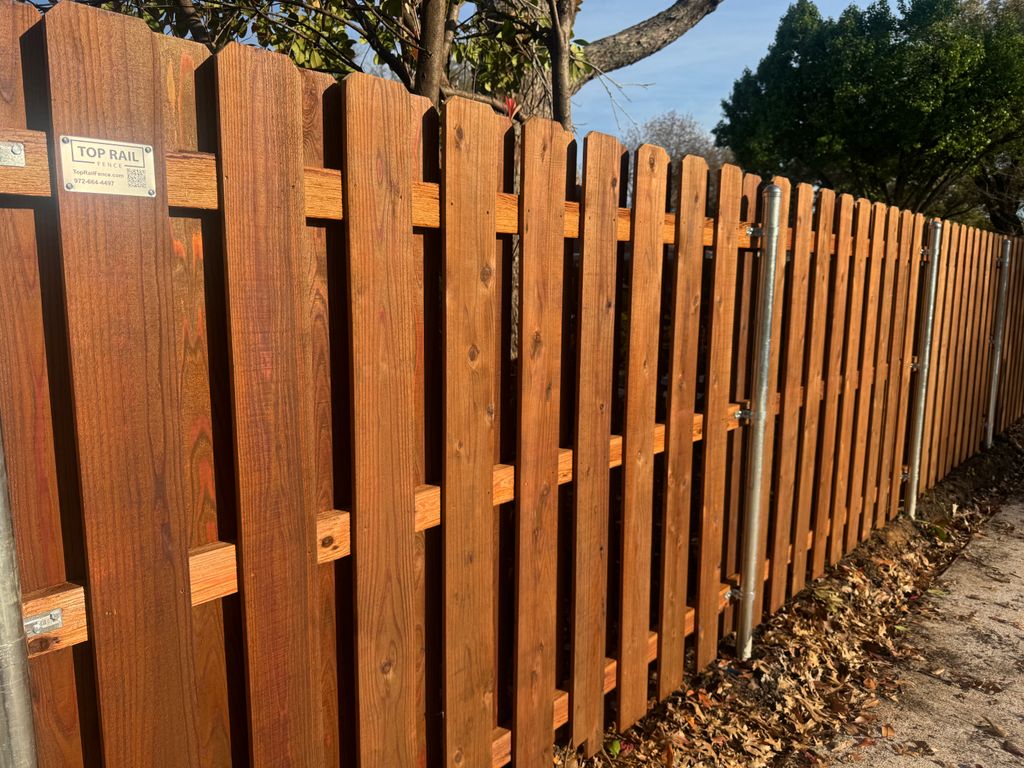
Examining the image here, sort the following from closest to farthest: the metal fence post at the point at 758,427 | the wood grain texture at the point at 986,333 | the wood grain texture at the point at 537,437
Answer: the wood grain texture at the point at 537,437, the metal fence post at the point at 758,427, the wood grain texture at the point at 986,333

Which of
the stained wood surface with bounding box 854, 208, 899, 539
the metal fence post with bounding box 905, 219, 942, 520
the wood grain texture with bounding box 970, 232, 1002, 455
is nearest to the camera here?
the stained wood surface with bounding box 854, 208, 899, 539

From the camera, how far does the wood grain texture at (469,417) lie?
1900 mm

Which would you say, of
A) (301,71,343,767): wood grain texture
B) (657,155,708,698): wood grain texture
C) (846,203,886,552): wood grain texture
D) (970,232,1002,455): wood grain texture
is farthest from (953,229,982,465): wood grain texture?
(301,71,343,767): wood grain texture

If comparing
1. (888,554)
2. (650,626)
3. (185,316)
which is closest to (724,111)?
(888,554)

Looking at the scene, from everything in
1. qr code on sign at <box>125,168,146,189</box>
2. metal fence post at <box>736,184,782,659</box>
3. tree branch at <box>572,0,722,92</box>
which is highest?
tree branch at <box>572,0,722,92</box>

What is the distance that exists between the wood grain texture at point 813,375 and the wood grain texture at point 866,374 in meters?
0.59

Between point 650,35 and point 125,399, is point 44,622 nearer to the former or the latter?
point 125,399

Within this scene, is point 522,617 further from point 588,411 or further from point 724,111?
point 724,111

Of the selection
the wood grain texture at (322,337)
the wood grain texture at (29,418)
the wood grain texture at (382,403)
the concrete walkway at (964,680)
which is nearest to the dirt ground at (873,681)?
the concrete walkway at (964,680)

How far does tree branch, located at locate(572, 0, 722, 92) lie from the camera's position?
492 cm

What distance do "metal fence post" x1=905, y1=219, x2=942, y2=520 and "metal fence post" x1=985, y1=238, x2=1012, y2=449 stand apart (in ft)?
7.22

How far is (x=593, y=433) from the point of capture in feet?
8.13

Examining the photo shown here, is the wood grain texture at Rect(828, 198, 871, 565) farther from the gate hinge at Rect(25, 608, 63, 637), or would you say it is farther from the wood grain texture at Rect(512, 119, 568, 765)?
the gate hinge at Rect(25, 608, 63, 637)

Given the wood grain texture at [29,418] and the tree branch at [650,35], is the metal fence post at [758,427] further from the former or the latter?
the wood grain texture at [29,418]
